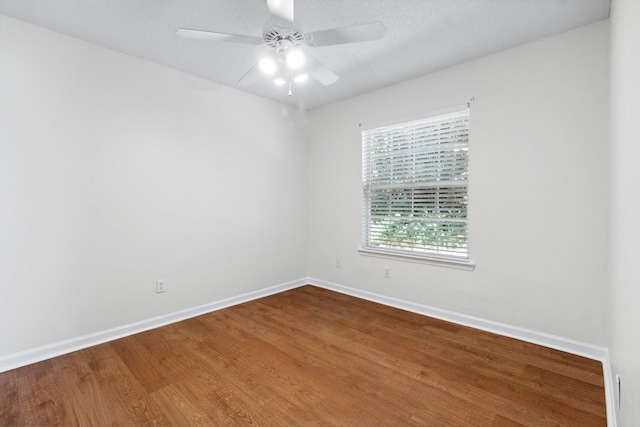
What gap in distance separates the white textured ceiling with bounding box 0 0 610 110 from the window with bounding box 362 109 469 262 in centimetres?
69

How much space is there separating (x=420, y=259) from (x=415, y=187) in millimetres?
803

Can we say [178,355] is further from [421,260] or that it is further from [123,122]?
[421,260]

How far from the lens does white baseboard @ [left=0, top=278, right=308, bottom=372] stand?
88.7 inches

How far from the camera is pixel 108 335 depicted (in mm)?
2678

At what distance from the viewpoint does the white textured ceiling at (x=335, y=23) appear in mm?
2066

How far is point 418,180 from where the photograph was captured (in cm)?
332

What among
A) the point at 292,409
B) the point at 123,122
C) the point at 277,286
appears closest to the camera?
the point at 292,409

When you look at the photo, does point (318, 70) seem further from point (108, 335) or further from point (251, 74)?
point (108, 335)

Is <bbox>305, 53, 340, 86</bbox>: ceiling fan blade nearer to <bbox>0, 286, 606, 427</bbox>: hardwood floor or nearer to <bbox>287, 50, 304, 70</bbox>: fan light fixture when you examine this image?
<bbox>287, 50, 304, 70</bbox>: fan light fixture

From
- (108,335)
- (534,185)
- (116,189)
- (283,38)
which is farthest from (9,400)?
(534,185)

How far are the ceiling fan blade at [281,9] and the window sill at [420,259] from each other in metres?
2.58

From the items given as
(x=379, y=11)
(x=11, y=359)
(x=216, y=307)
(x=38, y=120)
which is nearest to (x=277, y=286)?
(x=216, y=307)

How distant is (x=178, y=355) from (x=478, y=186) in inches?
121

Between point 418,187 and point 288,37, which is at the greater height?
point 288,37
